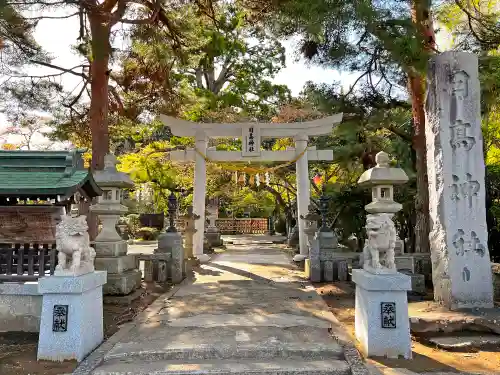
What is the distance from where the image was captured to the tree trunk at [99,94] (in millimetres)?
9867

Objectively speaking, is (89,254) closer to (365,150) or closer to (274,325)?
(274,325)

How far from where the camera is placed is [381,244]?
199 inches

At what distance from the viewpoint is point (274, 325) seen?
5.86 m

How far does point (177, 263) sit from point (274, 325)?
14.9ft

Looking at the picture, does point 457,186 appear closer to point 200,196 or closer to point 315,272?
point 315,272

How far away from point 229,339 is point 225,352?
415 mm

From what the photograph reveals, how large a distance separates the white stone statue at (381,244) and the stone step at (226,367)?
1.23m

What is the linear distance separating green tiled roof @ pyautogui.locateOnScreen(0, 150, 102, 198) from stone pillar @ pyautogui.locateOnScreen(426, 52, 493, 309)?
5.69 metres

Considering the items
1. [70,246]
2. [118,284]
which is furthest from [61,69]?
[70,246]

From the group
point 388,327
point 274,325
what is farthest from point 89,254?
point 388,327

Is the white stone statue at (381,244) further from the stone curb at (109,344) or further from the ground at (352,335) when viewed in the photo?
A: the stone curb at (109,344)

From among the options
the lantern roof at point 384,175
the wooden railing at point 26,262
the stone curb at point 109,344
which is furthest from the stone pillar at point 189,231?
the lantern roof at point 384,175

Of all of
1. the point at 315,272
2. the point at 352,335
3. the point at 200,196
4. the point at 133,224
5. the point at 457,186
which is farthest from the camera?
the point at 133,224

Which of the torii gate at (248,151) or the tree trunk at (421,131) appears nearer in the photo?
the tree trunk at (421,131)
